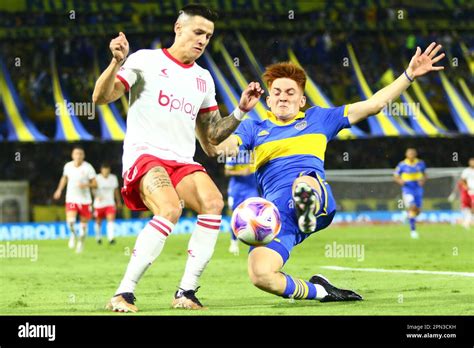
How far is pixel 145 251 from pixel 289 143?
154 cm

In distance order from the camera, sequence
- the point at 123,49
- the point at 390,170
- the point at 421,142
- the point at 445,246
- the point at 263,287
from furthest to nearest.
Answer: the point at 421,142, the point at 390,170, the point at 445,246, the point at 263,287, the point at 123,49

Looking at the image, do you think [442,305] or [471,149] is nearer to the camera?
[442,305]

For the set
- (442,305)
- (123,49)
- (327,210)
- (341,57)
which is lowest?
(442,305)

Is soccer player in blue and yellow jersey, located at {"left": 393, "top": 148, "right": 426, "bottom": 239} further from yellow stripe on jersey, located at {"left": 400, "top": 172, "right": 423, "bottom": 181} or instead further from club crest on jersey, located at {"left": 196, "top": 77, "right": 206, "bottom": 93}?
club crest on jersey, located at {"left": 196, "top": 77, "right": 206, "bottom": 93}

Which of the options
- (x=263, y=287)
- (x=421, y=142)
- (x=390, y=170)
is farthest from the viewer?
(x=421, y=142)

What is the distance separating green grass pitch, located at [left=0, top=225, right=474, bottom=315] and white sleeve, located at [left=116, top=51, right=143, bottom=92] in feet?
5.59

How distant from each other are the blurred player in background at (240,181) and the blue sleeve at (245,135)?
24.6 feet

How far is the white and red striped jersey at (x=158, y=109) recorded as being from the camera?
706 cm

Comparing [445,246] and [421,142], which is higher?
[421,142]

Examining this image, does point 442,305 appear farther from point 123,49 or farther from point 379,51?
point 379,51

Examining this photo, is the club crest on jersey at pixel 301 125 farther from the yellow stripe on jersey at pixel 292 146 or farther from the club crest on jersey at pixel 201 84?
the club crest on jersey at pixel 201 84

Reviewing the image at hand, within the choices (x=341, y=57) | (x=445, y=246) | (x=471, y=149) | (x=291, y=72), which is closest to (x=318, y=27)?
(x=341, y=57)

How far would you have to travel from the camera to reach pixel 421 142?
29609 mm

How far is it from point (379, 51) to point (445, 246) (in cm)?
1496
